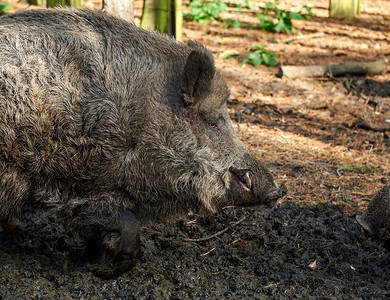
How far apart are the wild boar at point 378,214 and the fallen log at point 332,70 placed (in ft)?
16.4

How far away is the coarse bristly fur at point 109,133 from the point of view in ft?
12.5

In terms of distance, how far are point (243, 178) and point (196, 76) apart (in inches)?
35.4

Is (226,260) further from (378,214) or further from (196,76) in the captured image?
(196,76)

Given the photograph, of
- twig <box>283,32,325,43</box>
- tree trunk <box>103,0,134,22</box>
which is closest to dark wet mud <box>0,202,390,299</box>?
tree trunk <box>103,0,134,22</box>

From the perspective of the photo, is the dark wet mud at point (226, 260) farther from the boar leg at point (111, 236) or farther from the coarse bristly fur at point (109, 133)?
the coarse bristly fur at point (109, 133)

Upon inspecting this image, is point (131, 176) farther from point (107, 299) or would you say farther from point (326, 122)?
point (326, 122)

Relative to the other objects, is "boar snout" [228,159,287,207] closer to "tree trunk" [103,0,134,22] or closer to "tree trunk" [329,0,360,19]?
"tree trunk" [103,0,134,22]

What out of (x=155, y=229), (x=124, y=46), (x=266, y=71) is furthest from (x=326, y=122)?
(x=124, y=46)

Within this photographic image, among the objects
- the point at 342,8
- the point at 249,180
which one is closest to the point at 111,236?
the point at 249,180

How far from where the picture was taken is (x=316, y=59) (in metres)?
10.7

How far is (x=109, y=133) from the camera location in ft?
12.6

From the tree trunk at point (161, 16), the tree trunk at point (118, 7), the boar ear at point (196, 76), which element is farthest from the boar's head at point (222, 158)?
the tree trunk at point (161, 16)

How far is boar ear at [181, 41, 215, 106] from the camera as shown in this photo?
3.98 m

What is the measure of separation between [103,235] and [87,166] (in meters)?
0.54
